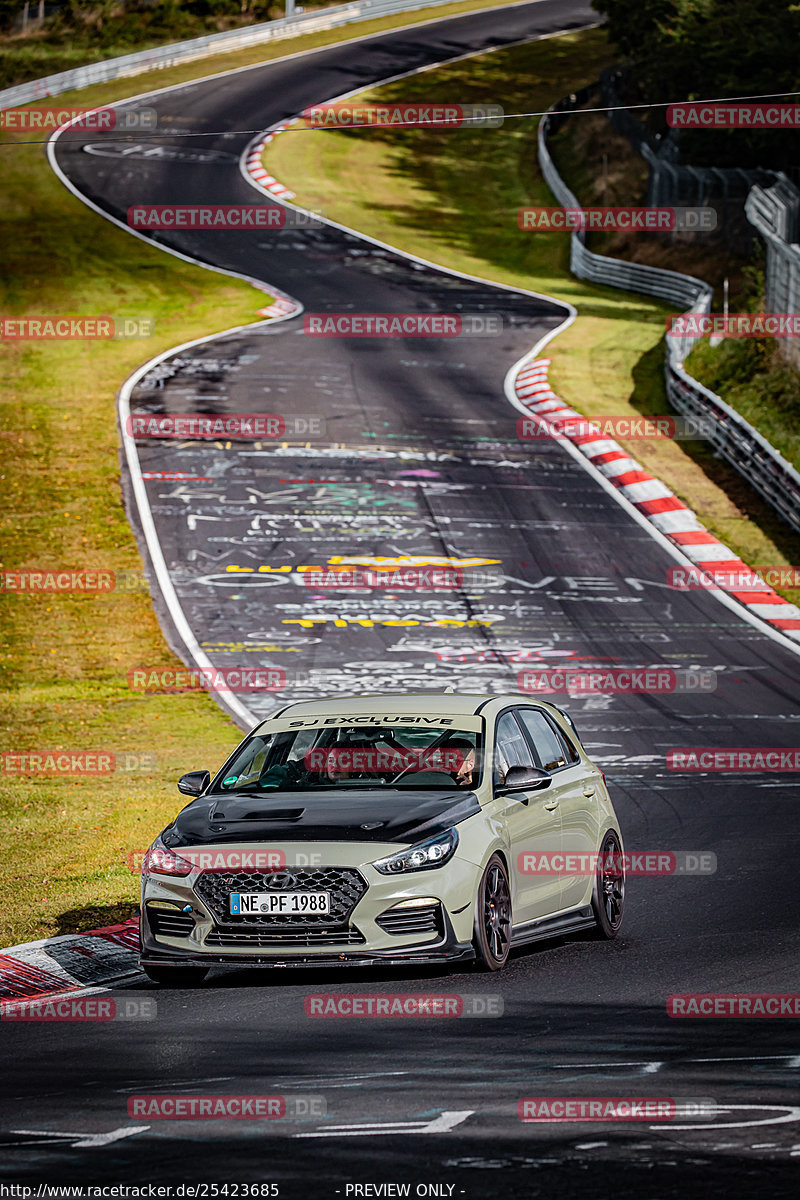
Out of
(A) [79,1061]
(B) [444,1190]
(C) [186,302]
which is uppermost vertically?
(B) [444,1190]

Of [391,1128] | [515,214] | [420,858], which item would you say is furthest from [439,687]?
[515,214]

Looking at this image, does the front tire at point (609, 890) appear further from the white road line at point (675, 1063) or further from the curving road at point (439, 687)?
the white road line at point (675, 1063)

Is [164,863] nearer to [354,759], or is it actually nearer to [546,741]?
[354,759]

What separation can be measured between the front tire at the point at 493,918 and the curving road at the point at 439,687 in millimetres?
173

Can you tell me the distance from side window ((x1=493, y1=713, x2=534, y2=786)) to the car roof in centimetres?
17

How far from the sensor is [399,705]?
10.8 m

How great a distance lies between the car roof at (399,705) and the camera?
419 inches

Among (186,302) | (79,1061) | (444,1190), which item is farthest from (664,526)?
(444,1190)

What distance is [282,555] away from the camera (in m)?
25.7

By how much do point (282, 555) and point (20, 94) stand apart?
41.8 m

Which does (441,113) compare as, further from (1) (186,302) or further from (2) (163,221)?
(1) (186,302)

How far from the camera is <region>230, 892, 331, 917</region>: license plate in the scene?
9.13m

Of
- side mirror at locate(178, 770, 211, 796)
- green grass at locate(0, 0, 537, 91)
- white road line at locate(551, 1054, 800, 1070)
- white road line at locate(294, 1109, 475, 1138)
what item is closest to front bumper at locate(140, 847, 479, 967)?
side mirror at locate(178, 770, 211, 796)

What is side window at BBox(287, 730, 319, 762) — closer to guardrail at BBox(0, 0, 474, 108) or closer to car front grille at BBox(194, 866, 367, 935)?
car front grille at BBox(194, 866, 367, 935)
